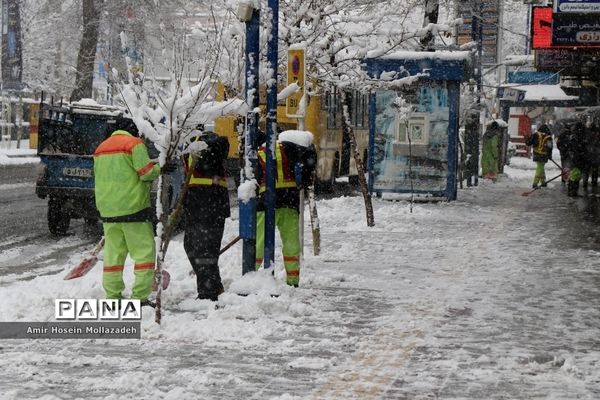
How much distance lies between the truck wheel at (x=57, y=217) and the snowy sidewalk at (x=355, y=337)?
3.41 m

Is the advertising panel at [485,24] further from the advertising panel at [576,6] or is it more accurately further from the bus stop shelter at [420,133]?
the advertising panel at [576,6]

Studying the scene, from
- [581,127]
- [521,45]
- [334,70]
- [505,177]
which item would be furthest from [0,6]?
[521,45]

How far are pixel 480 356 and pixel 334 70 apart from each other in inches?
341

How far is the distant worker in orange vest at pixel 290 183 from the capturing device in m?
10.1

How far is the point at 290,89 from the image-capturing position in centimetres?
1076

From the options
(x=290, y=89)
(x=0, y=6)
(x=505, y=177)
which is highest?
(x=0, y=6)

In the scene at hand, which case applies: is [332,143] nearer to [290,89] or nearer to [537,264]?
[537,264]

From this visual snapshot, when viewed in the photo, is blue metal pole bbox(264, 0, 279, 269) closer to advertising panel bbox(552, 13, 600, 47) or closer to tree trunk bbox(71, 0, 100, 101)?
advertising panel bbox(552, 13, 600, 47)

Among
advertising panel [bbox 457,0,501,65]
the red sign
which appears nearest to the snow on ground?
advertising panel [bbox 457,0,501,65]

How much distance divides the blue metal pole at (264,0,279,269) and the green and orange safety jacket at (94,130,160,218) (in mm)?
1423

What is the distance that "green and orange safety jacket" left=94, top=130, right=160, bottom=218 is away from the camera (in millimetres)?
8609

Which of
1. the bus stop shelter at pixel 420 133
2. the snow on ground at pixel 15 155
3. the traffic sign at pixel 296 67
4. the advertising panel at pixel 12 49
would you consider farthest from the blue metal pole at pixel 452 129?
the advertising panel at pixel 12 49

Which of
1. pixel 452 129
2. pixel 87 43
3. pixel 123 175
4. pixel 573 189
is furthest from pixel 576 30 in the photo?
pixel 87 43

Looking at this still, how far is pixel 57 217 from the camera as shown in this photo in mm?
15773
